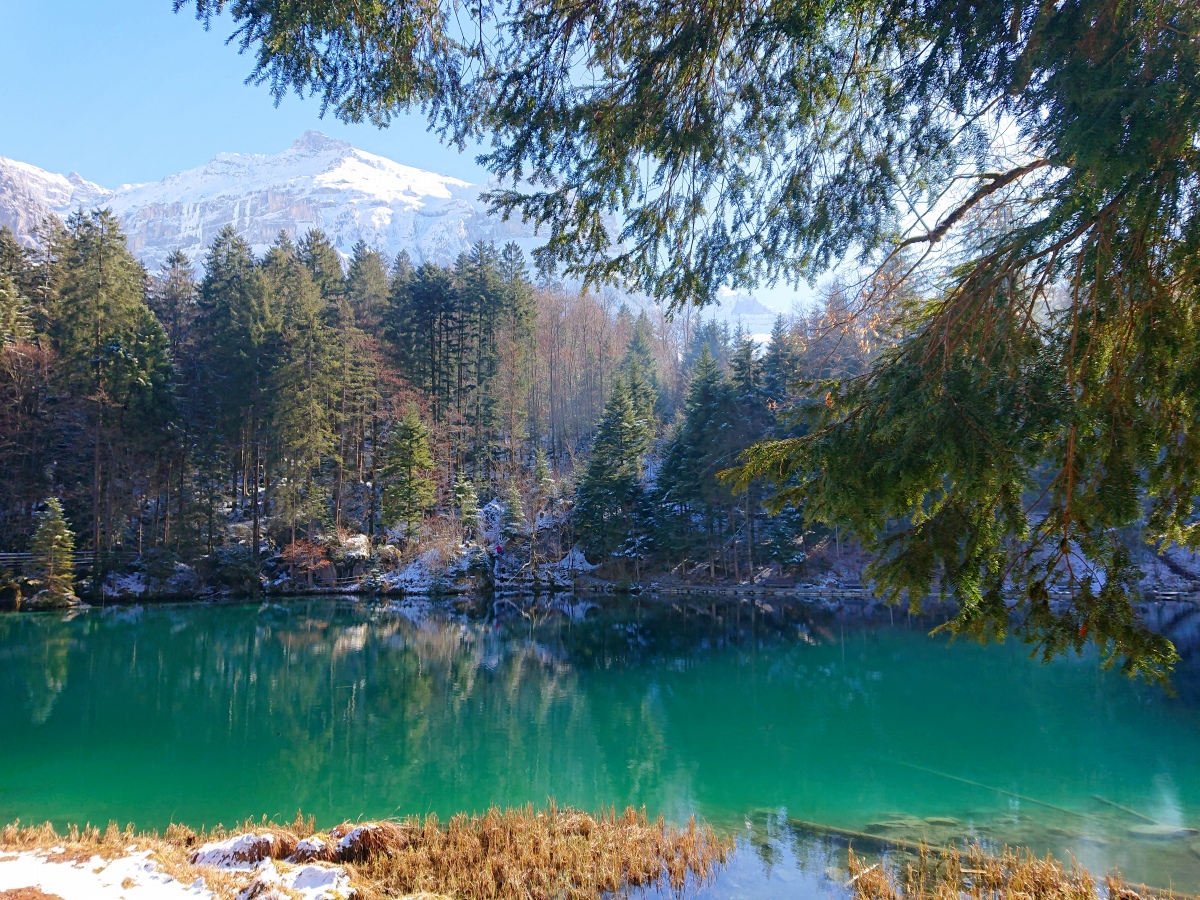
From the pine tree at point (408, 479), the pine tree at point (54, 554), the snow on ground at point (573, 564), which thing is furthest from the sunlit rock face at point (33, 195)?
the snow on ground at point (573, 564)

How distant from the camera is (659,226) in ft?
13.5

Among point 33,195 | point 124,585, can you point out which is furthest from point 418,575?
point 33,195

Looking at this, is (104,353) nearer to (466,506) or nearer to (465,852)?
(466,506)

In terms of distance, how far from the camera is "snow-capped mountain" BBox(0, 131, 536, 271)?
422ft

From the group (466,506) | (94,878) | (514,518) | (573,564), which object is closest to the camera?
(94,878)

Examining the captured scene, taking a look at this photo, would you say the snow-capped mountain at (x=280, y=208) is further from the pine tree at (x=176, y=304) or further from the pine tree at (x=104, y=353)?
the pine tree at (x=104, y=353)

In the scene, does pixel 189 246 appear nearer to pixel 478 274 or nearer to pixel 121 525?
pixel 478 274

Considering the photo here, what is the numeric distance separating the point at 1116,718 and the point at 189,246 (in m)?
144

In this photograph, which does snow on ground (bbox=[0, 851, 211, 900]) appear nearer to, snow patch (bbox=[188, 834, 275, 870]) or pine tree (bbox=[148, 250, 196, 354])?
snow patch (bbox=[188, 834, 275, 870])

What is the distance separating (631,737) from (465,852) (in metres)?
5.81

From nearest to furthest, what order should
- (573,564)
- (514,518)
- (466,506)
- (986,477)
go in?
1. (986,477)
2. (466,506)
3. (514,518)
4. (573,564)

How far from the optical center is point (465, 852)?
5.60m

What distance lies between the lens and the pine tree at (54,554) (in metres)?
22.8

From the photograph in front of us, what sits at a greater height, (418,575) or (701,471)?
(701,471)
